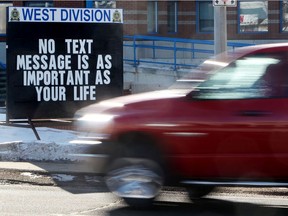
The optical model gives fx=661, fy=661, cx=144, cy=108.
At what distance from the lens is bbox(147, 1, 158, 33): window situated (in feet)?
87.3

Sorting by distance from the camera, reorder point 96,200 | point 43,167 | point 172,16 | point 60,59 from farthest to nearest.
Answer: point 172,16 → point 60,59 → point 43,167 → point 96,200

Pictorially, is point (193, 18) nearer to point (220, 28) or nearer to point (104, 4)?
point (104, 4)

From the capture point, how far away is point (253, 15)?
2642 centimetres

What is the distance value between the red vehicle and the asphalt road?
42cm

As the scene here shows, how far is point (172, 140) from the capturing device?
7.60m

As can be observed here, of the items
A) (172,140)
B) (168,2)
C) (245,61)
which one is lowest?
(172,140)

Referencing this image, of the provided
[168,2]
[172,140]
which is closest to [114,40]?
[172,140]

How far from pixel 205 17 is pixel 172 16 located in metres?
1.34

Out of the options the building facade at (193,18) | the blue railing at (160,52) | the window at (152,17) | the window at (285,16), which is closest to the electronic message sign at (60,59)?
the blue railing at (160,52)

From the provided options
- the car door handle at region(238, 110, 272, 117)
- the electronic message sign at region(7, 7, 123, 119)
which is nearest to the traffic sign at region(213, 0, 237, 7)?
the electronic message sign at region(7, 7, 123, 119)

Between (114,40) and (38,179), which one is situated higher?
(114,40)

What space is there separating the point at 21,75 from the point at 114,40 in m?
1.94

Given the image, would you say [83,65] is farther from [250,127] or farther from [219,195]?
[250,127]

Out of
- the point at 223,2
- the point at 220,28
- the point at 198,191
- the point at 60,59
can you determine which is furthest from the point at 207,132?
the point at 60,59
